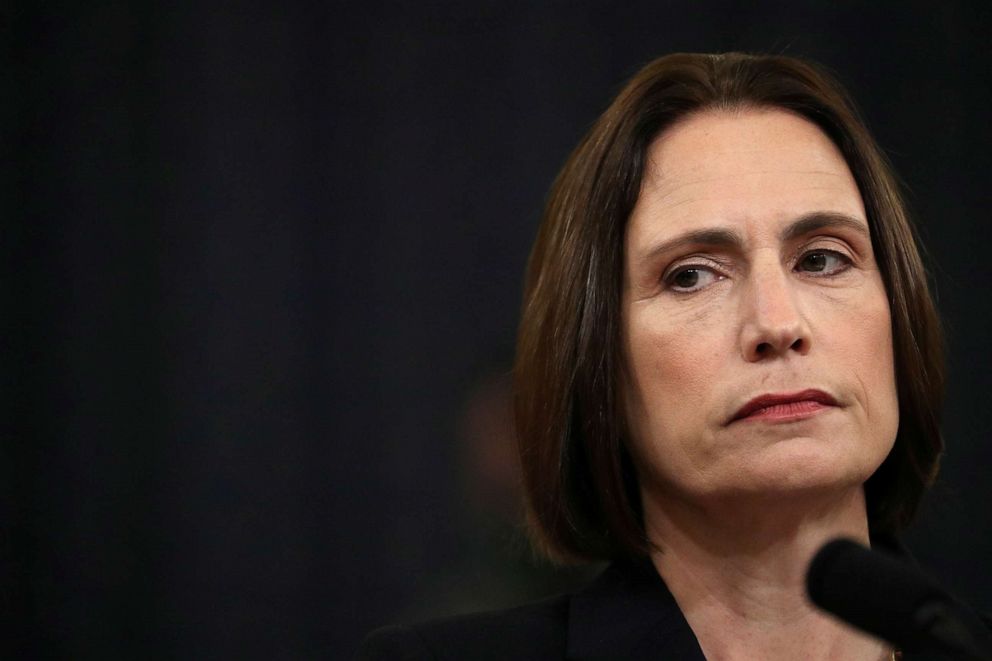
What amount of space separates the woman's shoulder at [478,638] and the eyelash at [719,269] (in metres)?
0.47

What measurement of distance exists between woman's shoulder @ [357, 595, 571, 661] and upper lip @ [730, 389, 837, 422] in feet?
1.30

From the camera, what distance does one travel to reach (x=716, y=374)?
1.48 m

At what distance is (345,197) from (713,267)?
1.71m

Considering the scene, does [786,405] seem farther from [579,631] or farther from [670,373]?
[579,631]

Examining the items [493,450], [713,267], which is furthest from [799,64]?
[493,450]

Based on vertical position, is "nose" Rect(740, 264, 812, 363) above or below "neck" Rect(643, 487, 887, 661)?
above

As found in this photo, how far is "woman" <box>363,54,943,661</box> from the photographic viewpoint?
148 cm

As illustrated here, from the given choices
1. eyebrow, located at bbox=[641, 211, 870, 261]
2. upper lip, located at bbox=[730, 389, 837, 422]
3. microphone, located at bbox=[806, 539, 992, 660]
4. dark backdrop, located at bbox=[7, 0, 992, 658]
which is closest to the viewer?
microphone, located at bbox=[806, 539, 992, 660]

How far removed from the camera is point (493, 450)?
2.98 metres

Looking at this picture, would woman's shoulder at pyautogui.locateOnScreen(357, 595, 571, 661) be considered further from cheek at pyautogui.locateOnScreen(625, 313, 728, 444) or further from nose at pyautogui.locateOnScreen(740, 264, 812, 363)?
nose at pyautogui.locateOnScreen(740, 264, 812, 363)

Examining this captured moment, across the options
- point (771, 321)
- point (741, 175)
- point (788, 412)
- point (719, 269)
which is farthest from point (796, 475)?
point (741, 175)

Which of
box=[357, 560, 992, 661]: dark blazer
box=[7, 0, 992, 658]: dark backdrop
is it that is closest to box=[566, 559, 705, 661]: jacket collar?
box=[357, 560, 992, 661]: dark blazer

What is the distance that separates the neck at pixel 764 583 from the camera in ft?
5.05

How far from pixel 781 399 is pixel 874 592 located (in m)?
0.58
